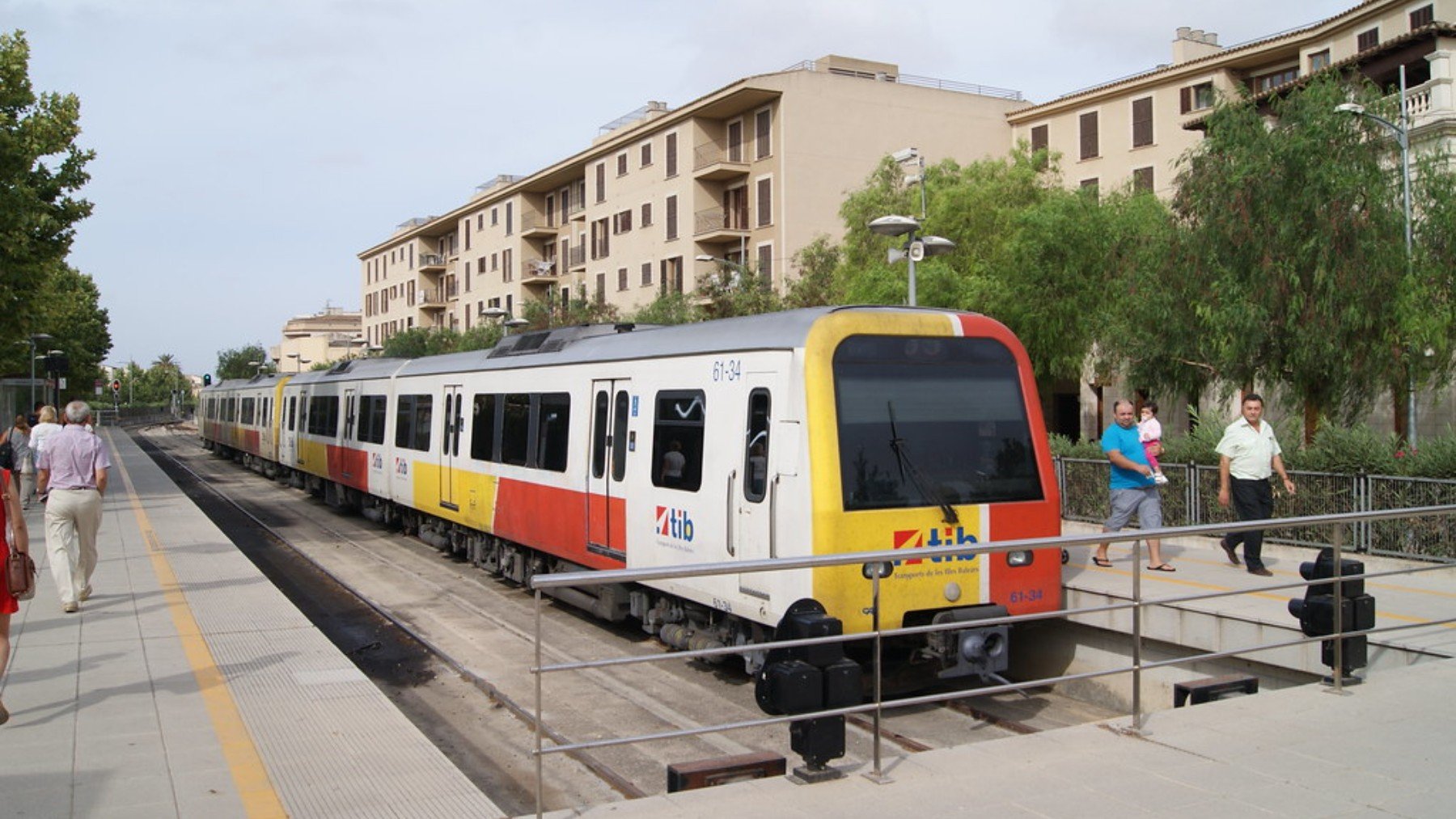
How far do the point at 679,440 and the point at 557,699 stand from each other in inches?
88.6

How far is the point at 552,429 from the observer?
1237cm

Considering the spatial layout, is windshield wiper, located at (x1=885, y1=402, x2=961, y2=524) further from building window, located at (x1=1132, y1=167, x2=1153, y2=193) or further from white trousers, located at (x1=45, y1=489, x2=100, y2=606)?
building window, located at (x1=1132, y1=167, x2=1153, y2=193)

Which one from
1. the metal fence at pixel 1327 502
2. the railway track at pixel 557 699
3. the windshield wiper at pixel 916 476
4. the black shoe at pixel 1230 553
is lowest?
the railway track at pixel 557 699

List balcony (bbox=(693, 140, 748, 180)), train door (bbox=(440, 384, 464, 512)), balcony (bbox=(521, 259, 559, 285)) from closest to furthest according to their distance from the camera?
train door (bbox=(440, 384, 464, 512))
balcony (bbox=(693, 140, 748, 180))
balcony (bbox=(521, 259, 559, 285))

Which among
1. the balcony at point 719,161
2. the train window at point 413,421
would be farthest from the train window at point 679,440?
the balcony at point 719,161

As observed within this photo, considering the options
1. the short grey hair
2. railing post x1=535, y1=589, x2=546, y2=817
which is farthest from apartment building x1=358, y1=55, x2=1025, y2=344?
railing post x1=535, y1=589, x2=546, y2=817

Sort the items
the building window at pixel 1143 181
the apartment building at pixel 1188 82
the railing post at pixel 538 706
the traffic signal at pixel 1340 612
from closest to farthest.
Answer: the railing post at pixel 538 706 < the traffic signal at pixel 1340 612 < the apartment building at pixel 1188 82 < the building window at pixel 1143 181

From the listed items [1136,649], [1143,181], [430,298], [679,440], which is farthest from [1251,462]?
[430,298]

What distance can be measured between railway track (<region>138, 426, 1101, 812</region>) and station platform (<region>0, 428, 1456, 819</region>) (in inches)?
29.7

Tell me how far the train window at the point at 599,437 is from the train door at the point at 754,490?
2.49 metres

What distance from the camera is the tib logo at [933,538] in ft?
27.3

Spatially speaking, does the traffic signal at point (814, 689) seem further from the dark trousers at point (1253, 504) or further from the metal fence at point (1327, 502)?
the metal fence at point (1327, 502)

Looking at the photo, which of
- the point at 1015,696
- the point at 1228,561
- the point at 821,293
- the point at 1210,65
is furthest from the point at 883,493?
the point at 1210,65

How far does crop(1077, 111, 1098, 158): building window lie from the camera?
137ft
